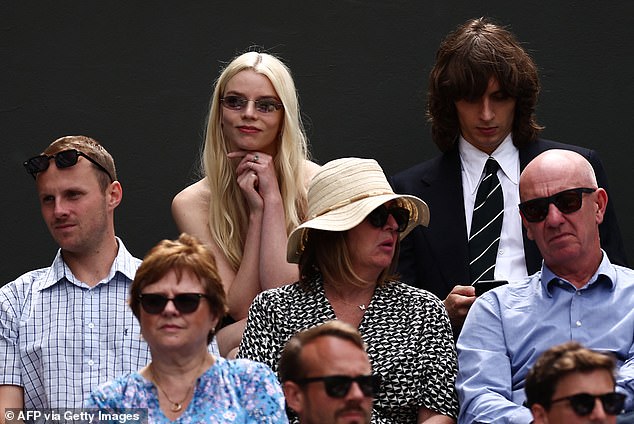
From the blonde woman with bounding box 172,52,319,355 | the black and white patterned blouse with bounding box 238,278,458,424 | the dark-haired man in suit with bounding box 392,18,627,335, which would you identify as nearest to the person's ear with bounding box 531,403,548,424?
the black and white patterned blouse with bounding box 238,278,458,424

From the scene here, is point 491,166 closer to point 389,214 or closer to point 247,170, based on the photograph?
point 389,214

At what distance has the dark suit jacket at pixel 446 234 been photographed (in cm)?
490

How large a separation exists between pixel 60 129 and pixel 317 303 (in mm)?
1878

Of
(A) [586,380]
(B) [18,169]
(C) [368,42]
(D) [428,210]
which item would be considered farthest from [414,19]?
(A) [586,380]

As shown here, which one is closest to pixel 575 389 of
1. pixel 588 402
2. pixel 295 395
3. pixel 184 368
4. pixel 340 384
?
pixel 588 402

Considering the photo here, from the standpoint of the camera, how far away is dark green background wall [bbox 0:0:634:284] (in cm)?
574

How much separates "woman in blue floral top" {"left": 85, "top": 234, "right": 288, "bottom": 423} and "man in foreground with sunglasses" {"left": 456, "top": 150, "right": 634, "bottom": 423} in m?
0.83

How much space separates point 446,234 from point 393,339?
76cm

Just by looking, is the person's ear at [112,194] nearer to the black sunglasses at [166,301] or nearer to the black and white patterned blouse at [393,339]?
the black and white patterned blouse at [393,339]

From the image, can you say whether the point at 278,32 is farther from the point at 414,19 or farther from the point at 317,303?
the point at 317,303

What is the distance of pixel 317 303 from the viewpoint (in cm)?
438

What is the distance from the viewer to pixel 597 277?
14.5 feet

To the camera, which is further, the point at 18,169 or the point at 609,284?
the point at 18,169

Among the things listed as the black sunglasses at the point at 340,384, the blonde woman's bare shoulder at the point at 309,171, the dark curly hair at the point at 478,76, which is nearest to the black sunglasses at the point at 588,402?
the black sunglasses at the point at 340,384
